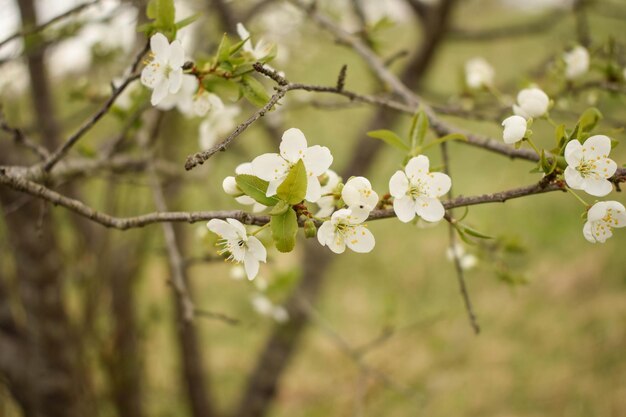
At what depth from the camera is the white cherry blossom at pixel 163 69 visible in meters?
0.89

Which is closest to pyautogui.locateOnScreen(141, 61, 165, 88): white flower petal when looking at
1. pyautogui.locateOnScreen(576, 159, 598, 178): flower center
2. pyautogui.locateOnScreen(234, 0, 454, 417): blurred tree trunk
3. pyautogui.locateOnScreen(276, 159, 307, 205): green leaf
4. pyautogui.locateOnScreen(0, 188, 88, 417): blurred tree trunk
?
pyautogui.locateOnScreen(276, 159, 307, 205): green leaf

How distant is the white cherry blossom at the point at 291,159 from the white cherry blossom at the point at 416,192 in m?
0.12

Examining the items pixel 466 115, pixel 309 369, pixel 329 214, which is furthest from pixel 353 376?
pixel 329 214

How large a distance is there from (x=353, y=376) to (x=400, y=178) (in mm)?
3203

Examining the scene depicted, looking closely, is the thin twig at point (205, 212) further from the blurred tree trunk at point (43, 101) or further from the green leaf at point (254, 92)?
the blurred tree trunk at point (43, 101)

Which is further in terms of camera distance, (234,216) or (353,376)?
(353,376)

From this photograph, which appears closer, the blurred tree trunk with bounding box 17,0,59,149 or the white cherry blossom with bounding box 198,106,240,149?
the white cherry blossom with bounding box 198,106,240,149

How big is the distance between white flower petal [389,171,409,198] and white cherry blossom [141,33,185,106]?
431mm

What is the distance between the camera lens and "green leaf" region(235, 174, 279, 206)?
2.57 feet

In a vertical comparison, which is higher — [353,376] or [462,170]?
[462,170]

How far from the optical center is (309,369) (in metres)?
4.00

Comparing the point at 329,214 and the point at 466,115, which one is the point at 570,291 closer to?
the point at 466,115

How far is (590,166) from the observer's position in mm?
806

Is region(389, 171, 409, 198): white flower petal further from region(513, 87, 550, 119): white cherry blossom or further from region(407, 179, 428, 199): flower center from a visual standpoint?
region(513, 87, 550, 119): white cherry blossom
